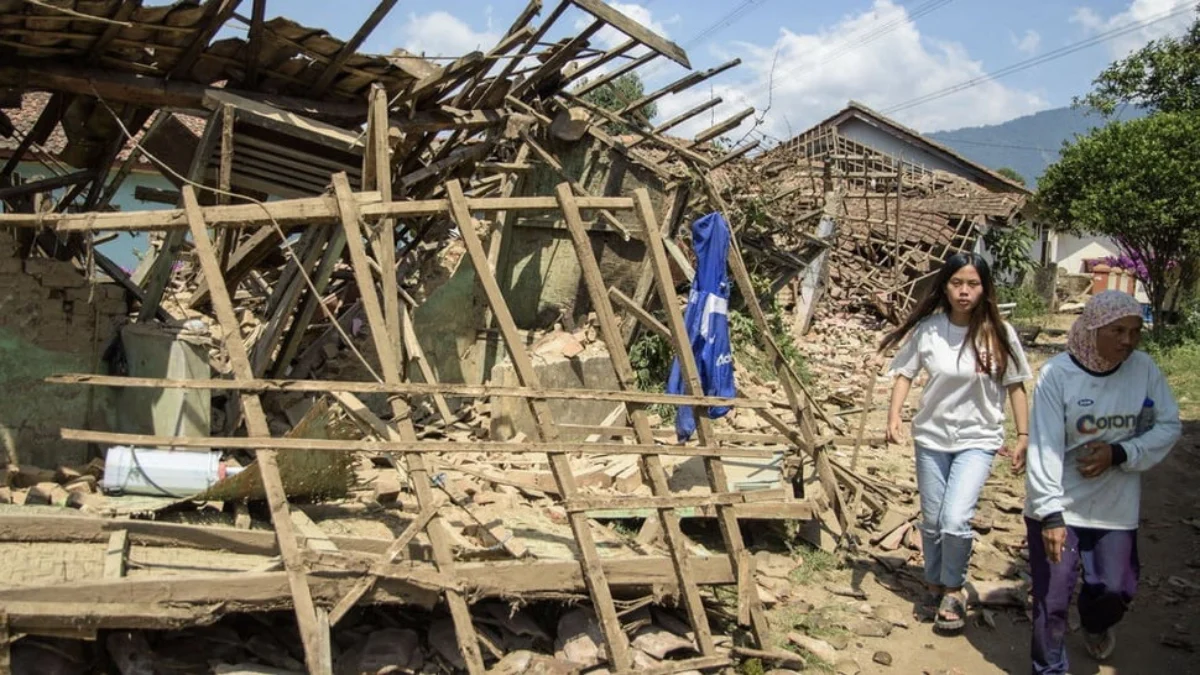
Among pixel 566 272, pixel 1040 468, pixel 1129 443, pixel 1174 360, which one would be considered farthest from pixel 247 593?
pixel 1174 360

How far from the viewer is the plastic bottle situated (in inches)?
155

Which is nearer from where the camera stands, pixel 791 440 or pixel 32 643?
pixel 32 643

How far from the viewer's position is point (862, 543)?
6496mm

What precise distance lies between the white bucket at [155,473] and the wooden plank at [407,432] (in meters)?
1.55

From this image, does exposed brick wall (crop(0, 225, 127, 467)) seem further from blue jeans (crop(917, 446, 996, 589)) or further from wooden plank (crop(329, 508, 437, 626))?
blue jeans (crop(917, 446, 996, 589))

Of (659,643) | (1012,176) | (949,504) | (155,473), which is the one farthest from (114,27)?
(1012,176)

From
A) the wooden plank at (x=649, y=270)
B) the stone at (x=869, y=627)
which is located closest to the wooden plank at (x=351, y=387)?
the stone at (x=869, y=627)

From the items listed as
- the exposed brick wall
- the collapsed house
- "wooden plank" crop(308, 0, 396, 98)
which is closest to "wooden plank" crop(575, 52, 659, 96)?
the collapsed house

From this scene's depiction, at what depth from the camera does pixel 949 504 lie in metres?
4.82

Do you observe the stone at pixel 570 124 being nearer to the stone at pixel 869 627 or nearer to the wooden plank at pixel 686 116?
the wooden plank at pixel 686 116

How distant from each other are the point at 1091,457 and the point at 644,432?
6.55 ft

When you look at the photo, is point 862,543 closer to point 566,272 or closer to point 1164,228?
point 566,272

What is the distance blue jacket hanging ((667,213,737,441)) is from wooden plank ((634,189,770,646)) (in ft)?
7.03

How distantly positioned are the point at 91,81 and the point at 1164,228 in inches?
622
